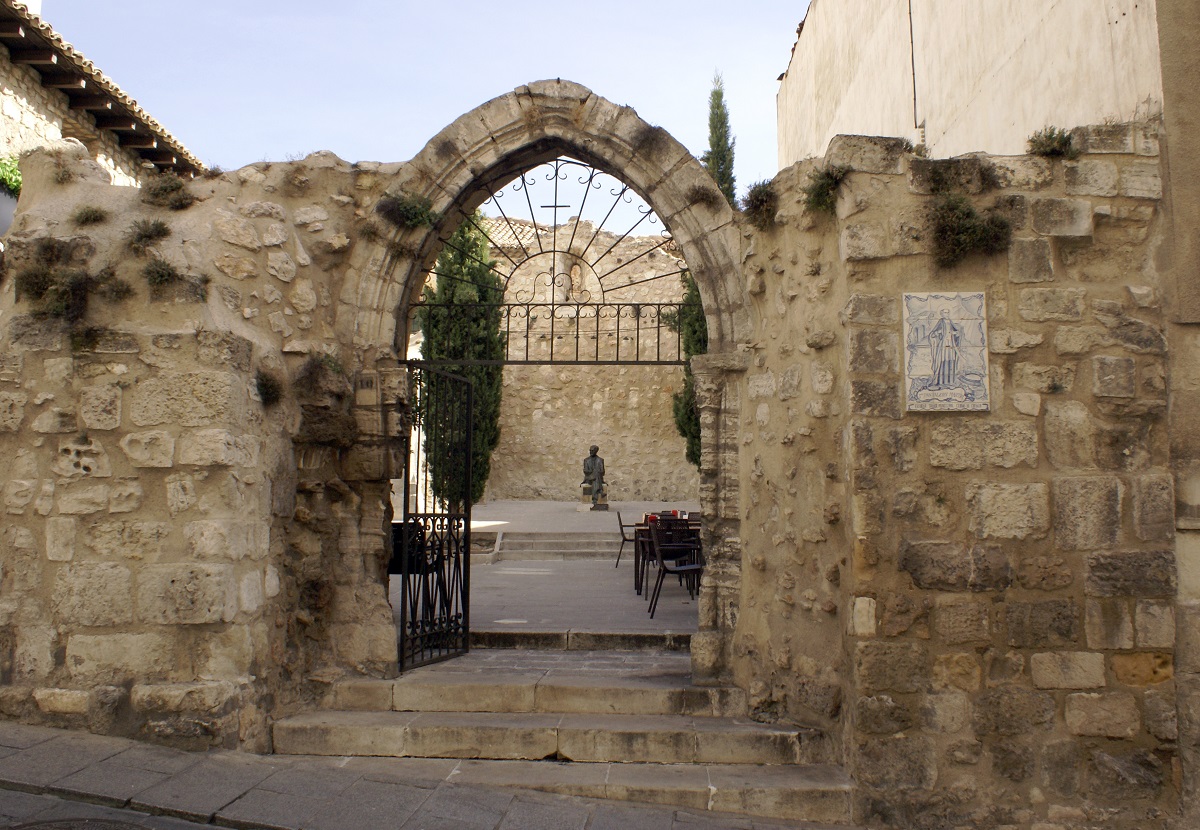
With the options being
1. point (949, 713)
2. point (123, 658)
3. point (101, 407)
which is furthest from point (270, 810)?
point (949, 713)

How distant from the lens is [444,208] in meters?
5.82

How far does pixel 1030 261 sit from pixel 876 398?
39.0 inches

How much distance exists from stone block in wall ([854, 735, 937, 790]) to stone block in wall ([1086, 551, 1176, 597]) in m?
1.07

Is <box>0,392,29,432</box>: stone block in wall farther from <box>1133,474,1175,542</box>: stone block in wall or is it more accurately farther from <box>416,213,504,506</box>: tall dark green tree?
<box>416,213,504,506</box>: tall dark green tree

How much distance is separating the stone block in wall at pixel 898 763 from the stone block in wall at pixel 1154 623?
42.9 inches

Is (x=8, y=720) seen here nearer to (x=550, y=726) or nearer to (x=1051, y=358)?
(x=550, y=726)

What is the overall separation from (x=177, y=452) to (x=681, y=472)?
53.8 feet

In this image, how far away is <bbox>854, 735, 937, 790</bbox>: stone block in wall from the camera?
13.7 ft

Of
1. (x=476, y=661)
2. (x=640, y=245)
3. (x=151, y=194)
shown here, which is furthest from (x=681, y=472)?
(x=151, y=194)

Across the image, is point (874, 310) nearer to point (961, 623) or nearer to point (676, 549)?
point (961, 623)

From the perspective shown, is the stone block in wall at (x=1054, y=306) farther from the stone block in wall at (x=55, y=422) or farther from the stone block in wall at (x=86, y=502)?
the stone block in wall at (x=55, y=422)

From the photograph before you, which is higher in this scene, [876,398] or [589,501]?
[876,398]

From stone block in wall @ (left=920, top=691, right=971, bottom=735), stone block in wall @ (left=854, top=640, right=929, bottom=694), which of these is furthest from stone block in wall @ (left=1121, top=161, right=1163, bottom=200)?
stone block in wall @ (left=920, top=691, right=971, bottom=735)

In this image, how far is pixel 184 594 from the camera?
453cm
